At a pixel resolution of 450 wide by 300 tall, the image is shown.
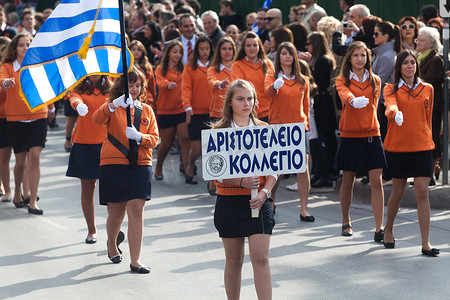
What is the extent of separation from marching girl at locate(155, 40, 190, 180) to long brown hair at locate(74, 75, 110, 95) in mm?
3660

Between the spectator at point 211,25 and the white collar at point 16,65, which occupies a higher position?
the spectator at point 211,25

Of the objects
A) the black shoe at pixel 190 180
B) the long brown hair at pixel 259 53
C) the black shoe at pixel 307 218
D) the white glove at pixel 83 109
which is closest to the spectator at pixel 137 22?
the black shoe at pixel 190 180

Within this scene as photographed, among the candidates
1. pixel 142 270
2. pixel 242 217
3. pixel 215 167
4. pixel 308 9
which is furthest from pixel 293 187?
pixel 215 167

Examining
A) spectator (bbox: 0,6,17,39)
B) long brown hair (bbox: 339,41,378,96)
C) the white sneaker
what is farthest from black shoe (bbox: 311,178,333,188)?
spectator (bbox: 0,6,17,39)

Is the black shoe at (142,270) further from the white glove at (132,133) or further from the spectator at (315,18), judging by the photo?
the spectator at (315,18)

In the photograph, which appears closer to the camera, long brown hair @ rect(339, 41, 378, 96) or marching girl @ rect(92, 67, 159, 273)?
marching girl @ rect(92, 67, 159, 273)

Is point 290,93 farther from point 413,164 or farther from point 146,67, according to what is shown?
point 146,67

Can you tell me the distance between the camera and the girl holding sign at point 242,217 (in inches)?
227

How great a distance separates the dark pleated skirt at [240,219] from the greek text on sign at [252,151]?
0.78 feet

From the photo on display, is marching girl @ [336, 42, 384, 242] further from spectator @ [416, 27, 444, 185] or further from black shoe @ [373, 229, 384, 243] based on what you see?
spectator @ [416, 27, 444, 185]

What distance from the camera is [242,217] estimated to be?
5844 mm

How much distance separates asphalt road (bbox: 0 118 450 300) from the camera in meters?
6.92

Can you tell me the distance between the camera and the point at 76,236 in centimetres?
907

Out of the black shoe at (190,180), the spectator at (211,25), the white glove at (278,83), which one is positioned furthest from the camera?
the spectator at (211,25)
